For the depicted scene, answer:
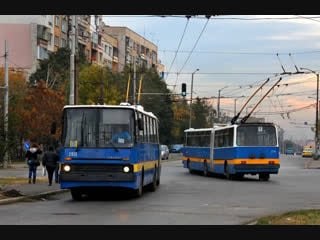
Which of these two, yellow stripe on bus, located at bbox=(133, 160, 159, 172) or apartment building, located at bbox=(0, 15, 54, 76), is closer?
yellow stripe on bus, located at bbox=(133, 160, 159, 172)

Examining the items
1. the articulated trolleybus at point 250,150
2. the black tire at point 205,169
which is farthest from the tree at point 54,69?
the articulated trolleybus at point 250,150

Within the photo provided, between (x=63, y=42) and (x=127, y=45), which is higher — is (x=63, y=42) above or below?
below

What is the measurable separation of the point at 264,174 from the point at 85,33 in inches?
2420

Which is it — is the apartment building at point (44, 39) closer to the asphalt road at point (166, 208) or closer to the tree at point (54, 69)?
the tree at point (54, 69)

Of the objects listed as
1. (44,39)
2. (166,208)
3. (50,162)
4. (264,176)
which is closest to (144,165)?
(166,208)

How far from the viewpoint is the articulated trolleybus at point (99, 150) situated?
20.1 meters

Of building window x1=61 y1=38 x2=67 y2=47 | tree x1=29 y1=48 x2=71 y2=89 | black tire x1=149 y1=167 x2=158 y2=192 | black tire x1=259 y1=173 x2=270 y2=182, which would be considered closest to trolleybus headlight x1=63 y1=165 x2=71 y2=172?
black tire x1=149 y1=167 x2=158 y2=192

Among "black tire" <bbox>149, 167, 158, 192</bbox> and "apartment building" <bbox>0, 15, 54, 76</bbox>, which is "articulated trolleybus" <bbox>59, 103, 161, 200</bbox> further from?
"apartment building" <bbox>0, 15, 54, 76</bbox>

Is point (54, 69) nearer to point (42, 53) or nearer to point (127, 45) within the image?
point (42, 53)

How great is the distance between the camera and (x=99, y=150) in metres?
20.2

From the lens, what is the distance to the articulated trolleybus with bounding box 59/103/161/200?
20125 millimetres
